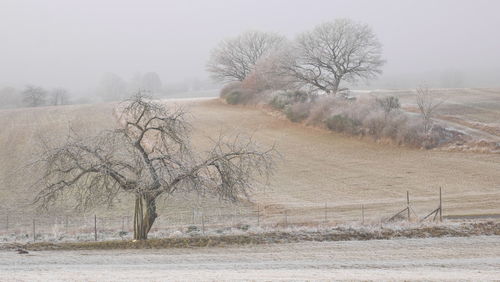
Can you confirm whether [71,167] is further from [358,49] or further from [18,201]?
[358,49]

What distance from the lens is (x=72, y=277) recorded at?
49.6 ft

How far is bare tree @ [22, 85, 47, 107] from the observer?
5000 inches

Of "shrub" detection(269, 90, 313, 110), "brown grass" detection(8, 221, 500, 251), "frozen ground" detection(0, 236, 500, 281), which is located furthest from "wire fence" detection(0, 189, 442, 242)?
"shrub" detection(269, 90, 313, 110)

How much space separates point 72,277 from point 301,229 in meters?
11.4

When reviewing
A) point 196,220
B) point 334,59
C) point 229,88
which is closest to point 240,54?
point 229,88

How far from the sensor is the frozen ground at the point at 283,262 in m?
15.4

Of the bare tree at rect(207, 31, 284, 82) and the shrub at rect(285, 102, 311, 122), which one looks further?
the bare tree at rect(207, 31, 284, 82)

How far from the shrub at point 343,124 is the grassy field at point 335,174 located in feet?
3.53

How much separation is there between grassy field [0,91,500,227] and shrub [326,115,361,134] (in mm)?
1077

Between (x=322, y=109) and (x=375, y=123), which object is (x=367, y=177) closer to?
(x=375, y=123)

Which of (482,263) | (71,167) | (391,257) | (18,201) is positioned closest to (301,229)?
(391,257)

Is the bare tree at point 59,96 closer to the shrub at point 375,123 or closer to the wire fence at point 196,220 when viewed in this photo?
the shrub at point 375,123

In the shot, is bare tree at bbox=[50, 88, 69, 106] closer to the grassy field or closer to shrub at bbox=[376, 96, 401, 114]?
the grassy field

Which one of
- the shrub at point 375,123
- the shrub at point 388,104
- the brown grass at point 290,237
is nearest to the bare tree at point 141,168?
the brown grass at point 290,237
